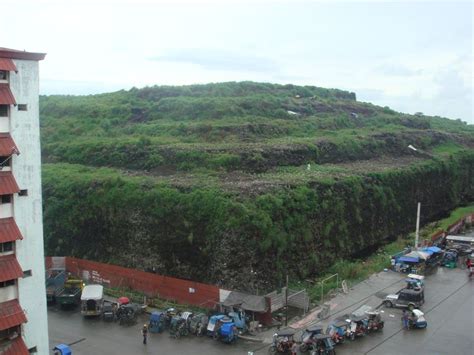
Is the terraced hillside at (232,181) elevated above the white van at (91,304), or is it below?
above

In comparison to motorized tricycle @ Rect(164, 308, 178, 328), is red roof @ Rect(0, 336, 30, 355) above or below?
above

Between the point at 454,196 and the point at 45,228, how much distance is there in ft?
129

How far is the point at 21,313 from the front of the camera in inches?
642

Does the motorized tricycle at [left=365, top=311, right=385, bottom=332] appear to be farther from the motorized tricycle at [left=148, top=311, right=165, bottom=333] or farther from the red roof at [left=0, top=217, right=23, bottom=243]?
the red roof at [left=0, top=217, right=23, bottom=243]

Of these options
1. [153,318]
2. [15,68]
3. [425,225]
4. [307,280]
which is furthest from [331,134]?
[15,68]

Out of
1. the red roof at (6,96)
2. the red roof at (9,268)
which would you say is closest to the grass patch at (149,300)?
the red roof at (9,268)

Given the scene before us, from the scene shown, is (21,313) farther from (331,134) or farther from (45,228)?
(331,134)

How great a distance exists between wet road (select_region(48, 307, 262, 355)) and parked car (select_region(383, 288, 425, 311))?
8.28 meters

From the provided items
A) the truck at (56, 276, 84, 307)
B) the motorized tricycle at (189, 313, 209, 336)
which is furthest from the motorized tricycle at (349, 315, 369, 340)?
the truck at (56, 276, 84, 307)

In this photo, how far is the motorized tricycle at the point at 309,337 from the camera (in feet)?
69.9

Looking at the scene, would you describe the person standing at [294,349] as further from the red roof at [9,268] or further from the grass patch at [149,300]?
the red roof at [9,268]

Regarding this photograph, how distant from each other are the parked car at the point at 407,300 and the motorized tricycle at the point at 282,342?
25.0ft

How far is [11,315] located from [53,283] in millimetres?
12134

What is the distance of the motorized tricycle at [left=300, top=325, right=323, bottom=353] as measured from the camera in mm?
21297
